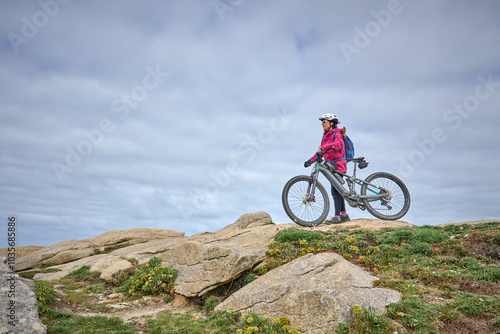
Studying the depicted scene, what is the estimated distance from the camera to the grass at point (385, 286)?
6.85 metres

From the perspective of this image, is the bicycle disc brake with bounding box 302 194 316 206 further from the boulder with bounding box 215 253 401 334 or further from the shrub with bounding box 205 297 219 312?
the shrub with bounding box 205 297 219 312

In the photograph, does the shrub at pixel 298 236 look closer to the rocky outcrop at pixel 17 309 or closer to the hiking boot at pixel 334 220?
the hiking boot at pixel 334 220

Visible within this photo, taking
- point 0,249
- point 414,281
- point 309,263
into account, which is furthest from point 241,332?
point 0,249

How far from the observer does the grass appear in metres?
6.85

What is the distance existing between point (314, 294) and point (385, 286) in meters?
2.07

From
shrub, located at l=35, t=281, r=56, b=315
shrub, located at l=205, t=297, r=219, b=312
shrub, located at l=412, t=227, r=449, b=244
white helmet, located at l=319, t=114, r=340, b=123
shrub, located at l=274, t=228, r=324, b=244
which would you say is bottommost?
shrub, located at l=205, t=297, r=219, b=312

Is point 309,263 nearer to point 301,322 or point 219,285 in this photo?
point 301,322

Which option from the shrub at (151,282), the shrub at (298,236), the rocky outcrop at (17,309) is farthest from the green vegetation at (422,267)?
the rocky outcrop at (17,309)

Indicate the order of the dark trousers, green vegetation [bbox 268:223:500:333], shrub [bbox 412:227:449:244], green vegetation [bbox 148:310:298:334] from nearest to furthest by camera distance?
green vegetation [bbox 268:223:500:333], green vegetation [bbox 148:310:298:334], shrub [bbox 412:227:449:244], the dark trousers

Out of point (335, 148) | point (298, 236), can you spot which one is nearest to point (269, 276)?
point (298, 236)

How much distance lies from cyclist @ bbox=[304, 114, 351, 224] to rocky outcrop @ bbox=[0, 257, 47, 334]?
1080 cm

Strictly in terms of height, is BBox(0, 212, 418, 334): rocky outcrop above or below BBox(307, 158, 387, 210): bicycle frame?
below

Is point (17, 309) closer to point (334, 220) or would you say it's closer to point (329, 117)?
point (334, 220)

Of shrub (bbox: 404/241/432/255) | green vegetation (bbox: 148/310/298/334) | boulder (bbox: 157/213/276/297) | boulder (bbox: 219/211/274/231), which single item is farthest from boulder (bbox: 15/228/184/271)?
shrub (bbox: 404/241/432/255)
